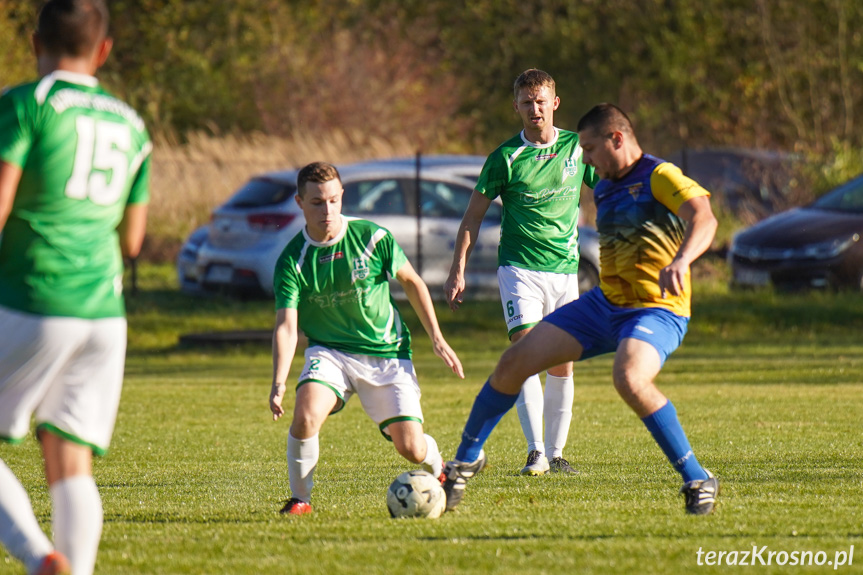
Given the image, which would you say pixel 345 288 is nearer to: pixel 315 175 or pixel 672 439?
pixel 315 175

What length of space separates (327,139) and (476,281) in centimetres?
980

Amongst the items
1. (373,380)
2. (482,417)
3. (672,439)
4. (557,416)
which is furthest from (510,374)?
(557,416)

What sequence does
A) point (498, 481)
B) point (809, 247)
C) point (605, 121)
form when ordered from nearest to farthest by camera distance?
point (605, 121) < point (498, 481) < point (809, 247)

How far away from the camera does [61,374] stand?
398cm

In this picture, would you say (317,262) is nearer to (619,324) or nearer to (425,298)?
(425,298)

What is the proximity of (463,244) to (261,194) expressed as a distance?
9155mm

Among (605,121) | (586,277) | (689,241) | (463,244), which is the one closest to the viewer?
(689,241)

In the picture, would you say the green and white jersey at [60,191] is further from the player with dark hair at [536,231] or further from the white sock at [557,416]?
the white sock at [557,416]

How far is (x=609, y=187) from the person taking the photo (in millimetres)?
5703

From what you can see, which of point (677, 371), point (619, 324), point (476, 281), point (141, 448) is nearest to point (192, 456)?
point (141, 448)

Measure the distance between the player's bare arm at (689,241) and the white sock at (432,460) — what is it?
134cm

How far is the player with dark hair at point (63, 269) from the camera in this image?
3.84 meters

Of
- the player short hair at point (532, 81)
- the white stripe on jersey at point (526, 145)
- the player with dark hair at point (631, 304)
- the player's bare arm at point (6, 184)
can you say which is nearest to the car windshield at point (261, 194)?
the white stripe on jersey at point (526, 145)

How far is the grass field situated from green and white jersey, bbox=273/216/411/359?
2.58 ft
